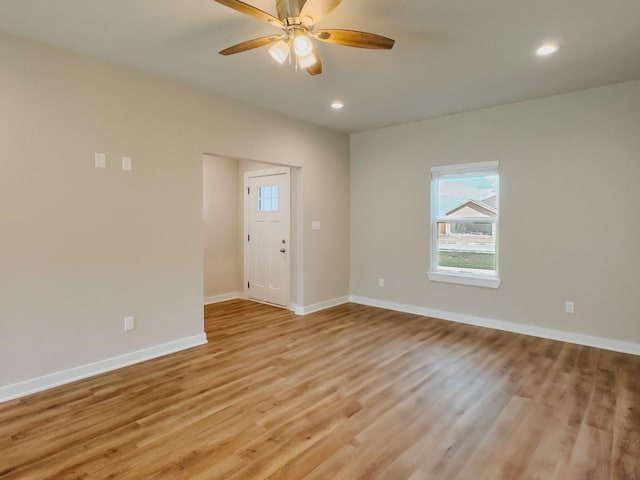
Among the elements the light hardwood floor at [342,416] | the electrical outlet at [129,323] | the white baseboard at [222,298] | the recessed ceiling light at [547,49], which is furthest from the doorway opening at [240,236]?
the recessed ceiling light at [547,49]

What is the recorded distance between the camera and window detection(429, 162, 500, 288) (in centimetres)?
455

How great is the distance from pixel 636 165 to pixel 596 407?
2491 mm

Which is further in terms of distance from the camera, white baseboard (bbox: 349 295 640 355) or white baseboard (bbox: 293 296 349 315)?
white baseboard (bbox: 293 296 349 315)

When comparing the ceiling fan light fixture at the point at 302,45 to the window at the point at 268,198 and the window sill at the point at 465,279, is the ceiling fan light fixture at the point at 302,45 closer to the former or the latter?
the window at the point at 268,198

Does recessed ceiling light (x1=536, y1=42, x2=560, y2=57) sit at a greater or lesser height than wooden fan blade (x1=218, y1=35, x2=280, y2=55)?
greater

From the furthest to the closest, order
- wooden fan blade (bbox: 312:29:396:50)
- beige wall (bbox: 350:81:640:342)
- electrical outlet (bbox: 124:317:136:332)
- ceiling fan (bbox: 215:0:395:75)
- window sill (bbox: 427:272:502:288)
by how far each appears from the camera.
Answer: window sill (bbox: 427:272:502:288) → beige wall (bbox: 350:81:640:342) → electrical outlet (bbox: 124:317:136:332) → wooden fan blade (bbox: 312:29:396:50) → ceiling fan (bbox: 215:0:395:75)

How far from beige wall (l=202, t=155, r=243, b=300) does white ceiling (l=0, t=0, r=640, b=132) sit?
2.03m

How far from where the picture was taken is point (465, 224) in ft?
15.7

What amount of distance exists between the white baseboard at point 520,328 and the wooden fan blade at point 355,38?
3608mm

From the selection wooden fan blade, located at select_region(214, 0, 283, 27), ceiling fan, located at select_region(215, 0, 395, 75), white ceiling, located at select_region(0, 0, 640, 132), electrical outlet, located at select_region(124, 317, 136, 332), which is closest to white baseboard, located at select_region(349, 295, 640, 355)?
white ceiling, located at select_region(0, 0, 640, 132)

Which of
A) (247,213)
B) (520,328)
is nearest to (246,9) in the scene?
(247,213)

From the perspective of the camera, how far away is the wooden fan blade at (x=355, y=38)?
7.31ft

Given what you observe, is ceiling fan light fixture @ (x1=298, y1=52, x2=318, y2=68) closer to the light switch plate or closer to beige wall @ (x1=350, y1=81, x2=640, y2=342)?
the light switch plate

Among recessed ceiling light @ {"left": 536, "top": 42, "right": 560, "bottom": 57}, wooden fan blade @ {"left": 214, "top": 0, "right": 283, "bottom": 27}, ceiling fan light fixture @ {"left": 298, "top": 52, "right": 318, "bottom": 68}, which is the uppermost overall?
recessed ceiling light @ {"left": 536, "top": 42, "right": 560, "bottom": 57}
